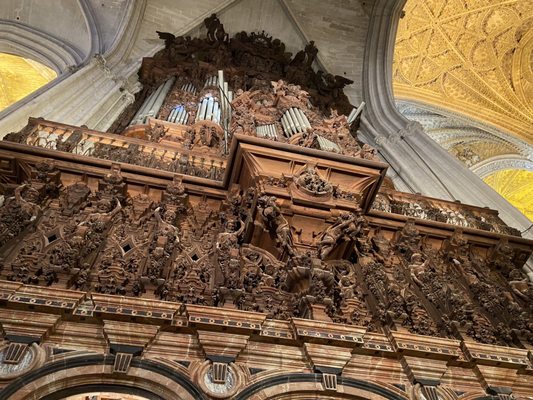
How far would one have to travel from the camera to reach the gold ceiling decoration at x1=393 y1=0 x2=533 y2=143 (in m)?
15.6

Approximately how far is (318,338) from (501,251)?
3611mm

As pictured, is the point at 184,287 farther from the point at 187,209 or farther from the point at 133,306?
the point at 187,209

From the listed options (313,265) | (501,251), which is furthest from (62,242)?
(501,251)

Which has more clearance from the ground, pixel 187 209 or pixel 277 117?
pixel 277 117

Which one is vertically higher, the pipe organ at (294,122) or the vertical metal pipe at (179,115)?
the vertical metal pipe at (179,115)

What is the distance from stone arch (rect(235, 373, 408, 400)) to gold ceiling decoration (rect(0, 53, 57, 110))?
436 inches

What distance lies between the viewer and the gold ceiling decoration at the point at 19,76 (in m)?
12.1

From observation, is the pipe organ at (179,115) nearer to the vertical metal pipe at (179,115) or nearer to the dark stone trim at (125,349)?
the vertical metal pipe at (179,115)

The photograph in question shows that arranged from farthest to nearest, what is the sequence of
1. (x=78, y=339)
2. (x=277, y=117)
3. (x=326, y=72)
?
(x=326, y=72)
(x=277, y=117)
(x=78, y=339)

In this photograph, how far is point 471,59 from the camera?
1622 cm

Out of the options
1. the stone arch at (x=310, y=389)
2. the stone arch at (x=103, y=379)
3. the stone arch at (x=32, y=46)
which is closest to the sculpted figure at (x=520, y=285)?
the stone arch at (x=310, y=389)

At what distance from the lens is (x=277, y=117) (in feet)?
28.9

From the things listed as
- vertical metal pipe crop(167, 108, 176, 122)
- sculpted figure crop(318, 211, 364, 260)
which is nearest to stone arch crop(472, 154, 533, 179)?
vertical metal pipe crop(167, 108, 176, 122)

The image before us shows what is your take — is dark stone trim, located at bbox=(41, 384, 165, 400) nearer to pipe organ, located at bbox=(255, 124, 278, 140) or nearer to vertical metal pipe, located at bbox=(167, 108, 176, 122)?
pipe organ, located at bbox=(255, 124, 278, 140)
